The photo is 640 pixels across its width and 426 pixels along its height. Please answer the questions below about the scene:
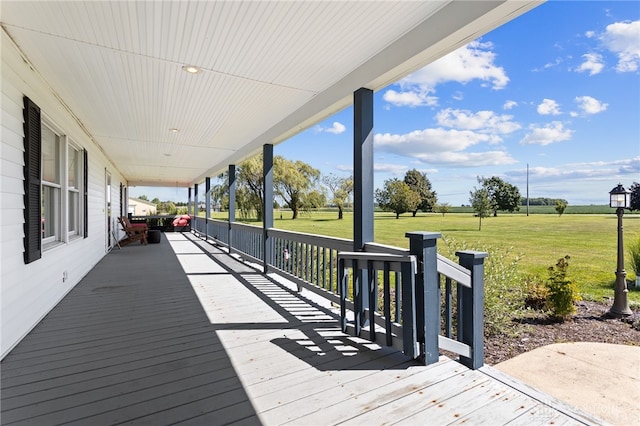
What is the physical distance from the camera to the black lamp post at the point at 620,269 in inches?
187

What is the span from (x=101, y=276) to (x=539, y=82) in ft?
76.8

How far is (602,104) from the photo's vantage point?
1575 centimetres

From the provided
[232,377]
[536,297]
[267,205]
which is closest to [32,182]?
[232,377]

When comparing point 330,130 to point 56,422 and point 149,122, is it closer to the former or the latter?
point 149,122

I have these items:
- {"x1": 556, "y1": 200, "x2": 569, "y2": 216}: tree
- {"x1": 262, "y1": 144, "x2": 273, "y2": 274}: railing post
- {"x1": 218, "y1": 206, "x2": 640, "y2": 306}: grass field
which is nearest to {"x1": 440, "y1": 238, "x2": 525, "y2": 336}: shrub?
{"x1": 218, "y1": 206, "x2": 640, "y2": 306}: grass field

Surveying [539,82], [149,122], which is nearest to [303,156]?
[539,82]

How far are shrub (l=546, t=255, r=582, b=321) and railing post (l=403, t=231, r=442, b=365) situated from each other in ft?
9.74

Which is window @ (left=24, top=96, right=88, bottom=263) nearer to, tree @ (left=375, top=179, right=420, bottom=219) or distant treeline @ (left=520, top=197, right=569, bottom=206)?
tree @ (left=375, top=179, right=420, bottom=219)

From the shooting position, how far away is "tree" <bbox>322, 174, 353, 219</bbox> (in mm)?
27361

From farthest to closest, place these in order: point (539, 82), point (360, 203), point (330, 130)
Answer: point (330, 130) < point (539, 82) < point (360, 203)

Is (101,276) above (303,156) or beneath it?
beneath

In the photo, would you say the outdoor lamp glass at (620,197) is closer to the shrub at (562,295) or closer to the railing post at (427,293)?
the shrub at (562,295)

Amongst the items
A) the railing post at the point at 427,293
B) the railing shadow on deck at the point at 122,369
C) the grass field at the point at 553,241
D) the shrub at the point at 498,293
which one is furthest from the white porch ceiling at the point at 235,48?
the railing shadow on deck at the point at 122,369

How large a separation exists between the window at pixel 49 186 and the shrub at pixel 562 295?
19.2 ft
